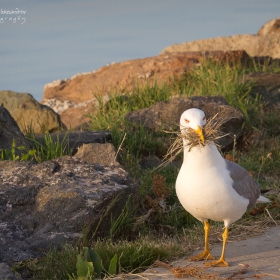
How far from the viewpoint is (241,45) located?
2111 cm

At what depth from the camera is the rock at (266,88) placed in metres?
12.1

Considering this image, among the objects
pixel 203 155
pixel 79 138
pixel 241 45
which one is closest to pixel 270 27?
pixel 241 45

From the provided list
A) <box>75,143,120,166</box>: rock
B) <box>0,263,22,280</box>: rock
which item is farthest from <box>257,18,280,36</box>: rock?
<box>0,263,22,280</box>: rock

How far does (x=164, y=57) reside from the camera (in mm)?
14555

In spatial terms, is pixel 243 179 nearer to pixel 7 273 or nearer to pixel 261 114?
pixel 7 273

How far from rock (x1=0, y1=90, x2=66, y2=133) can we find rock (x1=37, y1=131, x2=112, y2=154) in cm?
219

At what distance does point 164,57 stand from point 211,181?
1005 cm

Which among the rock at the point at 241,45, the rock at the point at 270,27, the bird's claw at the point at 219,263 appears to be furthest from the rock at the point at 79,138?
the rock at the point at 270,27

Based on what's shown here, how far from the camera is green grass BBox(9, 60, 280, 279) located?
16.7ft

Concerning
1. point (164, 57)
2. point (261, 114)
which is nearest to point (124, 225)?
point (261, 114)

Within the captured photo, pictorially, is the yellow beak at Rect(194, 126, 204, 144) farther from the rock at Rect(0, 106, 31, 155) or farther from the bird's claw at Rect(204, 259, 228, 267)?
the rock at Rect(0, 106, 31, 155)

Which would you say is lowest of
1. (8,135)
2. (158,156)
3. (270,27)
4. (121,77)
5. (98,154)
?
(158,156)

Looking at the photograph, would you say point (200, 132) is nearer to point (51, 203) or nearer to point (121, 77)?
point (51, 203)

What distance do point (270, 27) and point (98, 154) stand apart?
1774 cm
